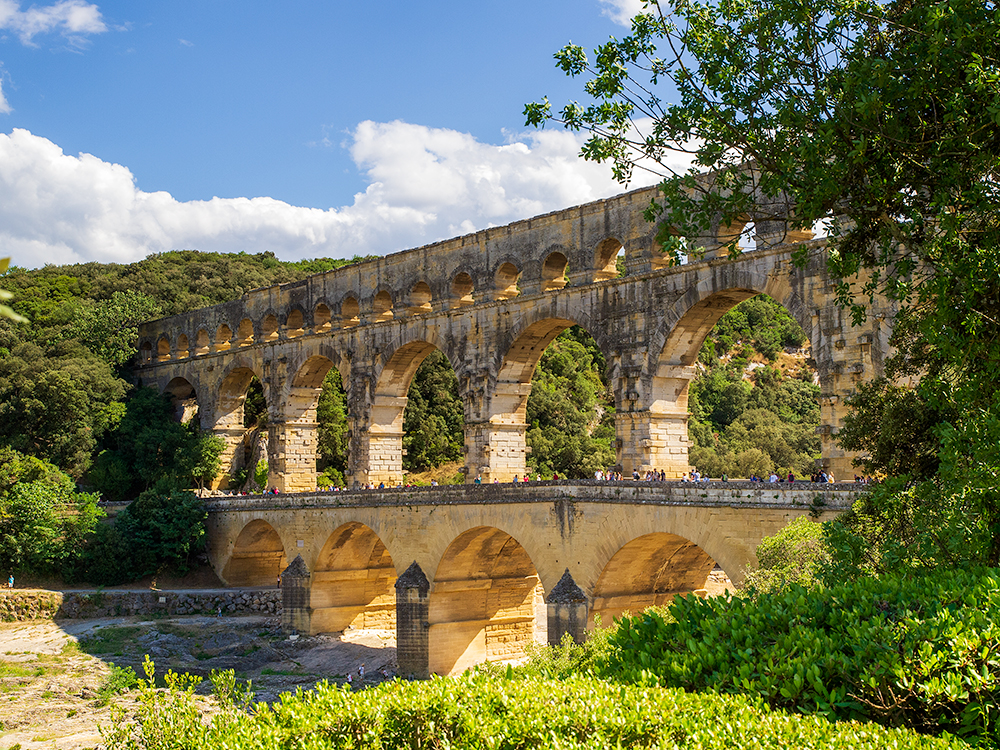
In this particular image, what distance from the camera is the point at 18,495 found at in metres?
33.4

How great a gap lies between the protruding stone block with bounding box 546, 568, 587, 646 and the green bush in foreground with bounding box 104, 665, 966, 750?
1282 cm

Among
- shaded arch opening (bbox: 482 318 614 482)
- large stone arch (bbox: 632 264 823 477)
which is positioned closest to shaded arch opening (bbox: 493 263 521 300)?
shaded arch opening (bbox: 482 318 614 482)

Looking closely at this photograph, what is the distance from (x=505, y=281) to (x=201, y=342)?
17.8 m

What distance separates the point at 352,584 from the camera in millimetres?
31047

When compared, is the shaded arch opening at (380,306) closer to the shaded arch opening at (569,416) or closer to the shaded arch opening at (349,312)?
the shaded arch opening at (349,312)

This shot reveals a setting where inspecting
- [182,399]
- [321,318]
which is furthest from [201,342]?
[321,318]

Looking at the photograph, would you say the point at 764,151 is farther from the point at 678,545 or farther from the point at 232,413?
the point at 232,413

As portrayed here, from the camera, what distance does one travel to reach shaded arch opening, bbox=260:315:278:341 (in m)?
37.3

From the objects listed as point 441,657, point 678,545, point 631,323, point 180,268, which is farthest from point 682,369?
point 180,268

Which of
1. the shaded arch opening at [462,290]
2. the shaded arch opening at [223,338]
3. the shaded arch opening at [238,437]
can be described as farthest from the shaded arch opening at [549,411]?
the shaded arch opening at [223,338]

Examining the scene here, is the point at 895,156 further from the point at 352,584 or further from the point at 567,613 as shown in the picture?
the point at 352,584

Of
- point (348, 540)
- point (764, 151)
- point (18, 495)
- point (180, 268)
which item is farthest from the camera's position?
point (180, 268)

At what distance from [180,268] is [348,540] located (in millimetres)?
30117

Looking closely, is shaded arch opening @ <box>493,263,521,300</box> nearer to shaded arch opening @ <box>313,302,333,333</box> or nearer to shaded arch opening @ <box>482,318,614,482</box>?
shaded arch opening @ <box>482,318,614,482</box>
